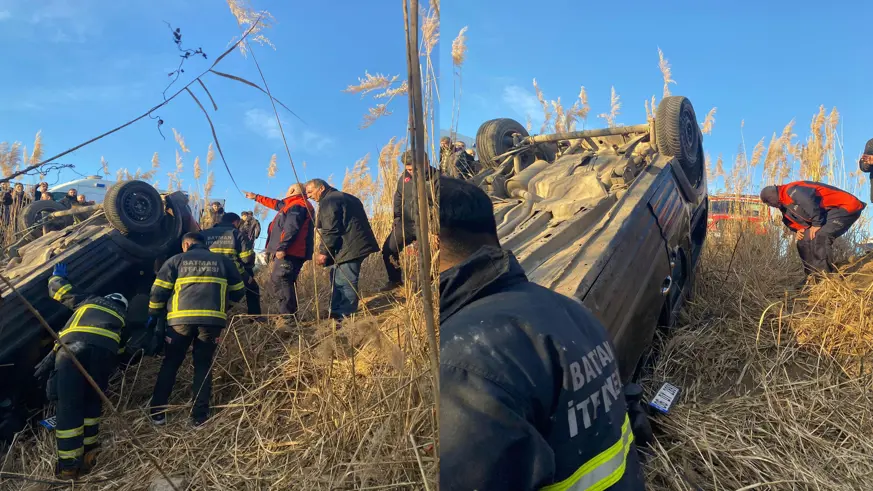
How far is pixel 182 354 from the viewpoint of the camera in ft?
12.0

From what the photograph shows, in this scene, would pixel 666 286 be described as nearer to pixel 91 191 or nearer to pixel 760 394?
pixel 760 394

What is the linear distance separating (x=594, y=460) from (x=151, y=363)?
389 cm

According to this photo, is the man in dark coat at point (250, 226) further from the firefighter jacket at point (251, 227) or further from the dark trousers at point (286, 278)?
the dark trousers at point (286, 278)

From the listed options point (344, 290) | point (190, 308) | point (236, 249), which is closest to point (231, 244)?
point (236, 249)

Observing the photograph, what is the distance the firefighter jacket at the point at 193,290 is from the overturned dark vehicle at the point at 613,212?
2.02m

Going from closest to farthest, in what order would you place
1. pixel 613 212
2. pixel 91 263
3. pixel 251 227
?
pixel 613 212, pixel 91 263, pixel 251 227

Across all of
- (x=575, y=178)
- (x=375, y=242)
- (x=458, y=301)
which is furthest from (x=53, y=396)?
(x=575, y=178)

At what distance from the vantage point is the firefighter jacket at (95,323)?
334 centimetres

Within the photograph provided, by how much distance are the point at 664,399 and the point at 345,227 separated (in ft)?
6.02

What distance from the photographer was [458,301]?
1159mm

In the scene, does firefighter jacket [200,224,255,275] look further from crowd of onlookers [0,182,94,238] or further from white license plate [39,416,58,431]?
white license plate [39,416,58,431]

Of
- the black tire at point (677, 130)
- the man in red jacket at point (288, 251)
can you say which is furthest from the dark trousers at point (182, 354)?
the black tire at point (677, 130)

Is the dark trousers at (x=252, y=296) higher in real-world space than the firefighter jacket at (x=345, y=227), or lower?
lower

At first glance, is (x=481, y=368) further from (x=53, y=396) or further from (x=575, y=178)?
(x=53, y=396)
